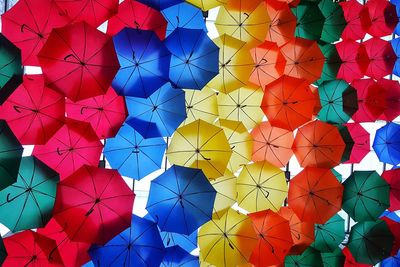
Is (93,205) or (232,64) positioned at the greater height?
(232,64)

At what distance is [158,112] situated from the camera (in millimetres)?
5570

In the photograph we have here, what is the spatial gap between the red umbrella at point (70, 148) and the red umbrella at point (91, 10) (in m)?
1.28

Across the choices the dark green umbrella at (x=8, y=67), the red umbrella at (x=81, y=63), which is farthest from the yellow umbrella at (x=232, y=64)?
the dark green umbrella at (x=8, y=67)

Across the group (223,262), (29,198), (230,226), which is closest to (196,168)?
(230,226)

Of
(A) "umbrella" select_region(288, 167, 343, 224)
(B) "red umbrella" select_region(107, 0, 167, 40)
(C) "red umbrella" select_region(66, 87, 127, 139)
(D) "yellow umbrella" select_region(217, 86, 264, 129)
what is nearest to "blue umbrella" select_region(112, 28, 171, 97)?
(C) "red umbrella" select_region(66, 87, 127, 139)

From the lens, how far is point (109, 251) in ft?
16.5

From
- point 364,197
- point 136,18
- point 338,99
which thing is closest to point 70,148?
point 136,18

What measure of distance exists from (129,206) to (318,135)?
2982 millimetres

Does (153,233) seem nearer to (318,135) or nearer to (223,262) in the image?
(223,262)

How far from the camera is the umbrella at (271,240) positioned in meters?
5.75

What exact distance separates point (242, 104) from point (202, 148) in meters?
0.96

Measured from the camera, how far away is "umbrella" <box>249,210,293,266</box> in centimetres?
575

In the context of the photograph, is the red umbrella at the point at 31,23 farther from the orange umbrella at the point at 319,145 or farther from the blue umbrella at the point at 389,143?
the blue umbrella at the point at 389,143

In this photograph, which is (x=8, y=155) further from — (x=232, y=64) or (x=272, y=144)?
(x=272, y=144)
